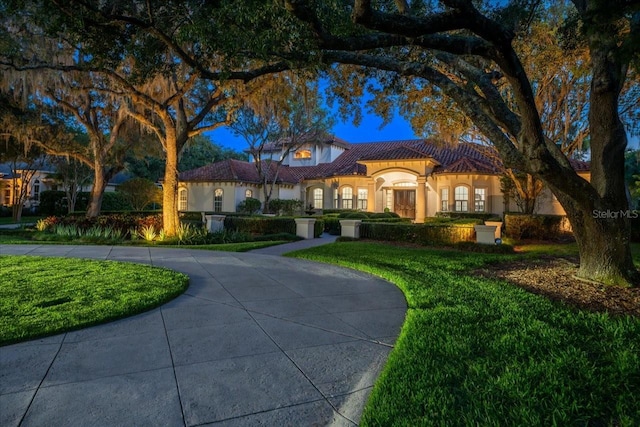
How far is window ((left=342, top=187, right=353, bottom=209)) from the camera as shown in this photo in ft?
87.4

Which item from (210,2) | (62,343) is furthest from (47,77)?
(62,343)

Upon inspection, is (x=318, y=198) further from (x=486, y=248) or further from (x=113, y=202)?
(x=113, y=202)

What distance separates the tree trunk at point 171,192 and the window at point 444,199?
16.3m

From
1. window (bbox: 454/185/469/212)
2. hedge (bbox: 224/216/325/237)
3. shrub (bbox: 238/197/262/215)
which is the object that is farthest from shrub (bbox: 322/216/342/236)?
shrub (bbox: 238/197/262/215)

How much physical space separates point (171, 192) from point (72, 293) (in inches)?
368

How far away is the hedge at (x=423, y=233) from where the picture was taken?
42.7 feet

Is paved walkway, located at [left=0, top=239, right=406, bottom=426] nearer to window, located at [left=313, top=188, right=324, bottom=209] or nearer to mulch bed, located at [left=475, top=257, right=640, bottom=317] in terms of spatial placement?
mulch bed, located at [left=475, top=257, right=640, bottom=317]

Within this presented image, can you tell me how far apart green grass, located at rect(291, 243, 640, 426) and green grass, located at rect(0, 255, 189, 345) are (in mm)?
3460

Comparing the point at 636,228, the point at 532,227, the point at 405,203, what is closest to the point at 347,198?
the point at 405,203

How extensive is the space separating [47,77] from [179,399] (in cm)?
1636

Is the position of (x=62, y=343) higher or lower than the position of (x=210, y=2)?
lower

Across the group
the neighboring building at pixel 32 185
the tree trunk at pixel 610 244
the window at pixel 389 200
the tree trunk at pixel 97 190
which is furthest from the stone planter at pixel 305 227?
the neighboring building at pixel 32 185

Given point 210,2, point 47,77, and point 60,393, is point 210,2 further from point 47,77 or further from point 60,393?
point 47,77

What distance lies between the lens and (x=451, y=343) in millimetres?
3605
